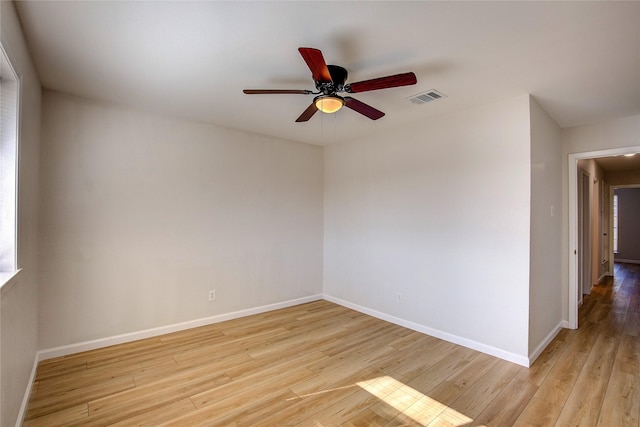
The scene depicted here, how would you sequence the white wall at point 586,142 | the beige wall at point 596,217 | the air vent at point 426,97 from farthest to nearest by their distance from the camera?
the beige wall at point 596,217 < the white wall at point 586,142 < the air vent at point 426,97

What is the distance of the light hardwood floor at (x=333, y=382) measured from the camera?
6.81 ft

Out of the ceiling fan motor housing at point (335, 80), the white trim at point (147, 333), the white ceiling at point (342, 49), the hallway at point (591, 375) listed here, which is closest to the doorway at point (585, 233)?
the hallway at point (591, 375)

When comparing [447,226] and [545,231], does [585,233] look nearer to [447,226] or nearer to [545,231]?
[545,231]

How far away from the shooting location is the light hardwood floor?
2.08 m

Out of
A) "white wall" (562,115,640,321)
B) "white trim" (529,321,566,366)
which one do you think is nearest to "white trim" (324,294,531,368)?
"white trim" (529,321,566,366)

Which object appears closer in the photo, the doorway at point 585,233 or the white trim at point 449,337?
the white trim at point 449,337

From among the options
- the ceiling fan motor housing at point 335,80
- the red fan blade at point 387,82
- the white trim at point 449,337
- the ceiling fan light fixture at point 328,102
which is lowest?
the white trim at point 449,337

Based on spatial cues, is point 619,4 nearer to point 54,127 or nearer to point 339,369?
point 339,369

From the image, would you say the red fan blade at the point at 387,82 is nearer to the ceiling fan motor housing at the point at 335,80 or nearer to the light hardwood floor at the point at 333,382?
the ceiling fan motor housing at the point at 335,80

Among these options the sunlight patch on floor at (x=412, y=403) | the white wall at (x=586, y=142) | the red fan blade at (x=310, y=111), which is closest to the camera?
the sunlight patch on floor at (x=412, y=403)

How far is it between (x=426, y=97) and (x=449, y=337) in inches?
103

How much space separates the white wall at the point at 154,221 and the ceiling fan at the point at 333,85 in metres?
1.81

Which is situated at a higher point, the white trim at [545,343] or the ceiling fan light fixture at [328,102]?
the ceiling fan light fixture at [328,102]

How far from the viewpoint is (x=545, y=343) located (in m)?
3.20
